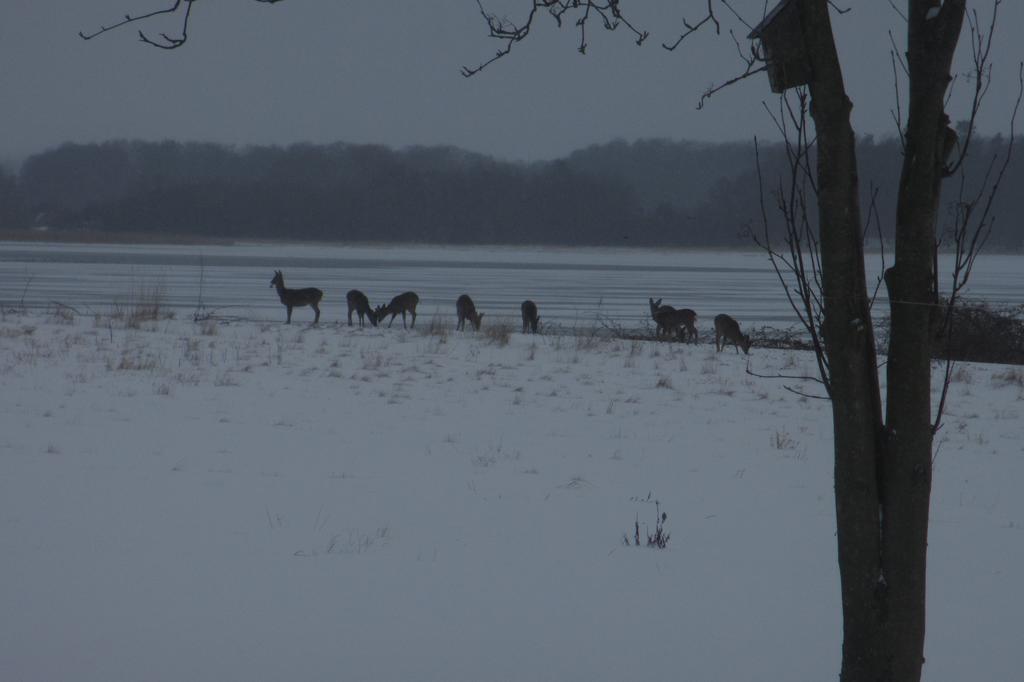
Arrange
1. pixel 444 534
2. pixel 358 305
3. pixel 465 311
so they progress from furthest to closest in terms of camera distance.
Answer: pixel 358 305 → pixel 465 311 → pixel 444 534

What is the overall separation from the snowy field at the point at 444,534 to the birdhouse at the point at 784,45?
83.7 inches

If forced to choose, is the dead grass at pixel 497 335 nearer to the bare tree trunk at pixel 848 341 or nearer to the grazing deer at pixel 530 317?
the grazing deer at pixel 530 317

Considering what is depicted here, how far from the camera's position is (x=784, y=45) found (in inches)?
120

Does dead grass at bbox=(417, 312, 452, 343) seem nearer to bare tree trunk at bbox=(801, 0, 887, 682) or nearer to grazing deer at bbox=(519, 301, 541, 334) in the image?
grazing deer at bbox=(519, 301, 541, 334)

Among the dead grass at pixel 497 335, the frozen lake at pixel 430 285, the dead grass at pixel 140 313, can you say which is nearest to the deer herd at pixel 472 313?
the dead grass at pixel 497 335

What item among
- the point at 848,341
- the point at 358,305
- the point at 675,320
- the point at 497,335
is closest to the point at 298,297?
the point at 358,305

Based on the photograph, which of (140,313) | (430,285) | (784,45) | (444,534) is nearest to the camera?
Result: (784,45)

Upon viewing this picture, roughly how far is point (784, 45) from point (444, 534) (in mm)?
3311

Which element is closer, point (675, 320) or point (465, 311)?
point (675, 320)

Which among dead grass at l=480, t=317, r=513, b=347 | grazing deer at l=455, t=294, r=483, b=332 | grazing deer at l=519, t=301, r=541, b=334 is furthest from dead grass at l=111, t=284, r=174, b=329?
grazing deer at l=519, t=301, r=541, b=334

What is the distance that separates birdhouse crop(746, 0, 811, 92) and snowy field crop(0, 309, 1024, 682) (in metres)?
2.13

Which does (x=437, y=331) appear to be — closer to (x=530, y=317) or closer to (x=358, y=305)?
(x=530, y=317)

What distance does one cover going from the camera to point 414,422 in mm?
9414

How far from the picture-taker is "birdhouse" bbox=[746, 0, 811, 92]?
3020mm
